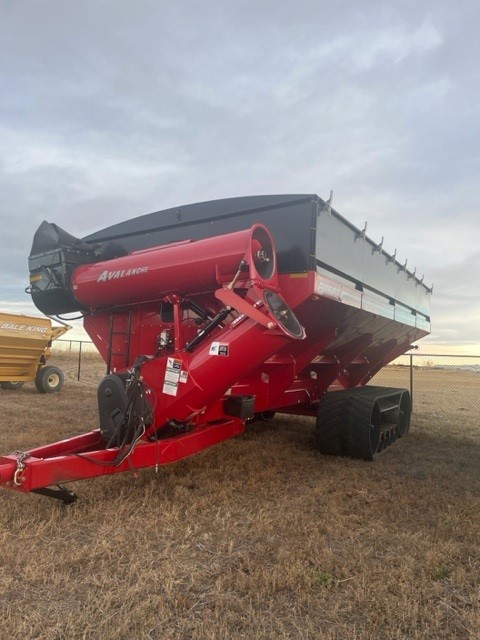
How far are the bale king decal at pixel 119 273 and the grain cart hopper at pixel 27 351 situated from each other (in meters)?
8.12

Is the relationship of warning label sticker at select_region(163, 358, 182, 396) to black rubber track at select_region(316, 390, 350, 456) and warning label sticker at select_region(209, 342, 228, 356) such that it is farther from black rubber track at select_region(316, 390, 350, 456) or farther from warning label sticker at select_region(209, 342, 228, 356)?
black rubber track at select_region(316, 390, 350, 456)

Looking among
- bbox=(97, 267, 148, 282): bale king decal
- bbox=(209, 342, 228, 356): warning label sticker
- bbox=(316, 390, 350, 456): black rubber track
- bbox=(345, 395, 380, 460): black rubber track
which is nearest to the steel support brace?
bbox=(209, 342, 228, 356): warning label sticker

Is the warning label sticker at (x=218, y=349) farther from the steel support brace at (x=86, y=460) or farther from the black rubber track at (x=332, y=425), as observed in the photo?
the black rubber track at (x=332, y=425)

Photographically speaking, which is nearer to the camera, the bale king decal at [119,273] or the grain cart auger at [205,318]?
the grain cart auger at [205,318]

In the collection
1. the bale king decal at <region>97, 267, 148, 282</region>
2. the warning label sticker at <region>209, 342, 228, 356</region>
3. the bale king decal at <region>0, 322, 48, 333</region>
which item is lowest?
the warning label sticker at <region>209, 342, 228, 356</region>

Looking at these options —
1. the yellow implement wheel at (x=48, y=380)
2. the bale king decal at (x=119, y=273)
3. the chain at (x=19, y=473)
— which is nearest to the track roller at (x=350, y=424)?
the bale king decal at (x=119, y=273)

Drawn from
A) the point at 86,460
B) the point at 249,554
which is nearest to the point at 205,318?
the point at 86,460

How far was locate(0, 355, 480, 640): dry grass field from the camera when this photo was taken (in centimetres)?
233

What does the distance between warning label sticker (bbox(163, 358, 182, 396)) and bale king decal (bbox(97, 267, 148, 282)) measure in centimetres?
96

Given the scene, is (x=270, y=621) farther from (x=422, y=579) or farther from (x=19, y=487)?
(x=19, y=487)

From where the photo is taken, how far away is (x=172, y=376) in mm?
4102

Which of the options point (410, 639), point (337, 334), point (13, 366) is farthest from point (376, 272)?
point (13, 366)

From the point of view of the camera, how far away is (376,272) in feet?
20.9

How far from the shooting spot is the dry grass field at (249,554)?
233cm
